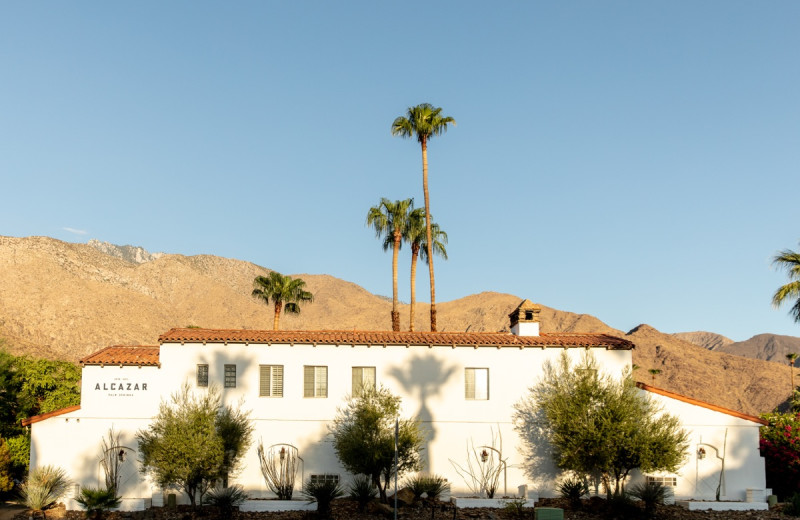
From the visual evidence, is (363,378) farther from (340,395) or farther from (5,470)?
(5,470)

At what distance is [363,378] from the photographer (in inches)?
1252

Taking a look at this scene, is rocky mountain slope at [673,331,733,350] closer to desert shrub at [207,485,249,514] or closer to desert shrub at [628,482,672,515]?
desert shrub at [628,482,672,515]

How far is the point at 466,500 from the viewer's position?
29.0m

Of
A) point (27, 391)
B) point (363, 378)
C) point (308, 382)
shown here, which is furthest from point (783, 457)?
point (27, 391)

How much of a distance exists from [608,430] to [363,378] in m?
10.3

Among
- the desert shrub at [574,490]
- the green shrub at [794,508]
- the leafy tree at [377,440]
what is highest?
the leafy tree at [377,440]

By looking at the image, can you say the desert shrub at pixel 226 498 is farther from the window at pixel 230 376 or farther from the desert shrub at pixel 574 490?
the desert shrub at pixel 574 490

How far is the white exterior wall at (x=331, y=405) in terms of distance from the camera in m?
30.8

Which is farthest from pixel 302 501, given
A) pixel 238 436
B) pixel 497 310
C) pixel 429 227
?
pixel 497 310

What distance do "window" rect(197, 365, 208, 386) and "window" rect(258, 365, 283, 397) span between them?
7.48 ft

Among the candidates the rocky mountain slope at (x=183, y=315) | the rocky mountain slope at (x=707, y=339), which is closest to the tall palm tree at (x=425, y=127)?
the rocky mountain slope at (x=183, y=315)

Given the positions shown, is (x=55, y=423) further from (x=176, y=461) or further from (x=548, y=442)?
(x=548, y=442)

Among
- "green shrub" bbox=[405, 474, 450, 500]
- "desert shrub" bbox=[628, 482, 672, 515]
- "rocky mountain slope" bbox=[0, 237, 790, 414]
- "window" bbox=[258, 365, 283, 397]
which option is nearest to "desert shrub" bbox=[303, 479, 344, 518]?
"green shrub" bbox=[405, 474, 450, 500]

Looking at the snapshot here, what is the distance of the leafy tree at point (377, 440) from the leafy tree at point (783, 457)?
1682 centimetres
